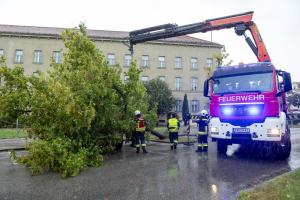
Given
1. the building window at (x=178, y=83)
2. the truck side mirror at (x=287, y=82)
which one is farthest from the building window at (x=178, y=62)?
the truck side mirror at (x=287, y=82)

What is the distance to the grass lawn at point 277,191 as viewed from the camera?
552 centimetres

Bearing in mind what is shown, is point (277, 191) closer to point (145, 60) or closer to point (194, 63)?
point (145, 60)

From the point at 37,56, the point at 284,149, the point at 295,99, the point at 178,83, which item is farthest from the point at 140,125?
the point at 295,99

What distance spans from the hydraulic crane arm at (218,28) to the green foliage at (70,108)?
5199mm

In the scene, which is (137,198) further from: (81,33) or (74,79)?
(81,33)

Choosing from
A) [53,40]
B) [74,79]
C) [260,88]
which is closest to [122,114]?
[74,79]

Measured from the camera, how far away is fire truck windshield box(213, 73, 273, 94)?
999 centimetres

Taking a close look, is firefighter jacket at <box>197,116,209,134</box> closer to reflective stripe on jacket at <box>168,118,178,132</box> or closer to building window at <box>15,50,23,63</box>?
reflective stripe on jacket at <box>168,118,178,132</box>

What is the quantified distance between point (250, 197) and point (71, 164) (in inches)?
201

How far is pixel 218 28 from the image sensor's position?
48.9ft

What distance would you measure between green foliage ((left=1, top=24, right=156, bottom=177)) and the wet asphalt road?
591 mm

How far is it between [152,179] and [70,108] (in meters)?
3.46

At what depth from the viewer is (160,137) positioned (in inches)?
693

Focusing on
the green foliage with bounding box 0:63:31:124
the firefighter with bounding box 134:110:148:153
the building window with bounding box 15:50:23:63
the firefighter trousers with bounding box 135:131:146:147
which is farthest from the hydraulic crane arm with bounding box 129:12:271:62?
the building window with bounding box 15:50:23:63
